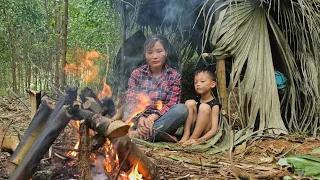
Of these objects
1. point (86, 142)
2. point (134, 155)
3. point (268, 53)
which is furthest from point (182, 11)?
point (86, 142)

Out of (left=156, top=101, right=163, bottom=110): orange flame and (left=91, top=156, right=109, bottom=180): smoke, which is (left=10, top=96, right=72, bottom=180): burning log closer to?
(left=91, top=156, right=109, bottom=180): smoke

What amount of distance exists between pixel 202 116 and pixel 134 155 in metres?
1.79

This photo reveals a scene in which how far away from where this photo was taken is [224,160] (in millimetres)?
3412

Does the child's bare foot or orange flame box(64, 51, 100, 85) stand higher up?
orange flame box(64, 51, 100, 85)

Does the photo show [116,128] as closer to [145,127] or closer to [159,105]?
[145,127]

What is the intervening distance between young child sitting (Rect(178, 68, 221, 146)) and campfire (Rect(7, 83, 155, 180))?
4.84 feet

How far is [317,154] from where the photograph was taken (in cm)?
356

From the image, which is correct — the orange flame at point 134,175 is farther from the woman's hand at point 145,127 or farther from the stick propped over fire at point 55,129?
the woman's hand at point 145,127

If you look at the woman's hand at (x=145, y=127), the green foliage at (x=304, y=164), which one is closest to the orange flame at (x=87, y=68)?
the woman's hand at (x=145, y=127)

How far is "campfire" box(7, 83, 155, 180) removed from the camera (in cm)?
219

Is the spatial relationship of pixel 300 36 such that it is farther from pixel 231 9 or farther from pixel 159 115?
pixel 159 115

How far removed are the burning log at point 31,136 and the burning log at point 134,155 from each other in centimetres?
50

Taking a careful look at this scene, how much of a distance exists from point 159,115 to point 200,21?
1987mm

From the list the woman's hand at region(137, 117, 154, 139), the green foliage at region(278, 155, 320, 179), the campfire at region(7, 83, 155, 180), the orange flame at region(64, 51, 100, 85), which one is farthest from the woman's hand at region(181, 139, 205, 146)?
the campfire at region(7, 83, 155, 180)
